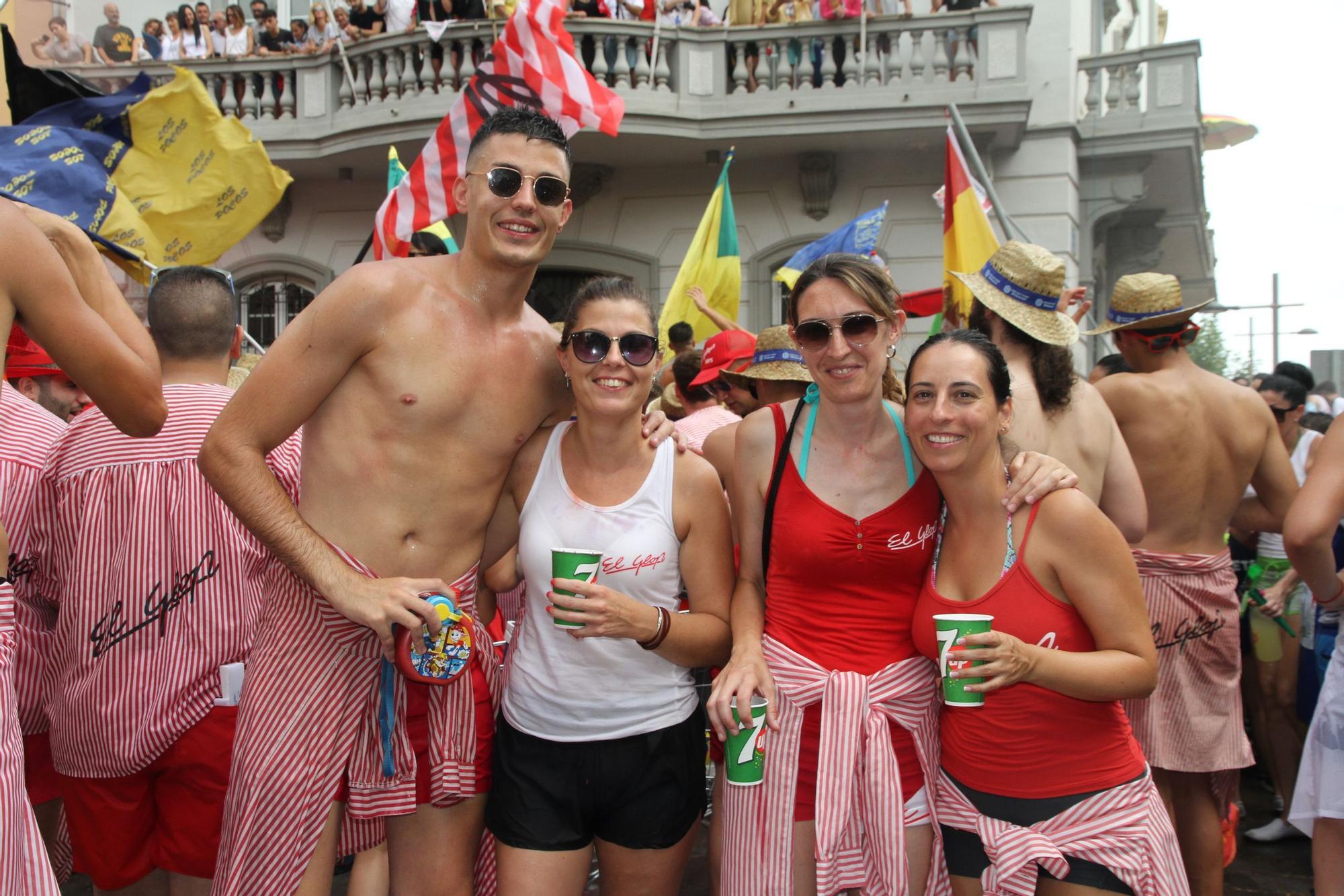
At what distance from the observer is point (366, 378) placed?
2717mm

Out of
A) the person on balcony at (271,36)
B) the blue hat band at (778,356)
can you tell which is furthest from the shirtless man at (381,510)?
the person on balcony at (271,36)

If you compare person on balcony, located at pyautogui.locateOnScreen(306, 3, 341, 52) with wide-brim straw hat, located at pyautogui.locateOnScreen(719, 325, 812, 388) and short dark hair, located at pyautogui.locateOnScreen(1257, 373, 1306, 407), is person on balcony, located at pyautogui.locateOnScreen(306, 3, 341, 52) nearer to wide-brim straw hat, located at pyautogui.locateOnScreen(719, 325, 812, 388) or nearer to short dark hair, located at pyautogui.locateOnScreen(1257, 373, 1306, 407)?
wide-brim straw hat, located at pyautogui.locateOnScreen(719, 325, 812, 388)

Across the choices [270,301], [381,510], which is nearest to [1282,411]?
[381,510]

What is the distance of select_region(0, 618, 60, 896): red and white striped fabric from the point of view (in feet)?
6.26

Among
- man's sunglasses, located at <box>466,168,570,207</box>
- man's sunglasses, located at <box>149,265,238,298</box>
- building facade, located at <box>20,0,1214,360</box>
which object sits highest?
building facade, located at <box>20,0,1214,360</box>

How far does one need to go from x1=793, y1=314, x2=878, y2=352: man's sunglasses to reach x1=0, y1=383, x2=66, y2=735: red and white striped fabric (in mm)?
2503

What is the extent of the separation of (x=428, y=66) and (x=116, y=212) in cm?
→ 854

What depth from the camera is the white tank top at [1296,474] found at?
5246 mm

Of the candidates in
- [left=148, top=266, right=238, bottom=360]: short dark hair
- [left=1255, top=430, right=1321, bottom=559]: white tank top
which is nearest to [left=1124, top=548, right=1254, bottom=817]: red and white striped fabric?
[left=1255, top=430, right=1321, bottom=559]: white tank top

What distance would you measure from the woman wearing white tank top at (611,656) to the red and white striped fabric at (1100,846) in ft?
2.68

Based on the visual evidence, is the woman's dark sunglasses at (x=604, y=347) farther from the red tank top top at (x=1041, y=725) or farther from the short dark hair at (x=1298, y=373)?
the short dark hair at (x=1298, y=373)

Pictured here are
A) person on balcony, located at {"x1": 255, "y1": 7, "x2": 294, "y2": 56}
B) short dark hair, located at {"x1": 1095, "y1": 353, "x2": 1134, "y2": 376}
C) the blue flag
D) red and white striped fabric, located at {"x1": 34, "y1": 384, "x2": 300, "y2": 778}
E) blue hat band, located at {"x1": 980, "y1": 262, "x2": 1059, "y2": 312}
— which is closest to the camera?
red and white striped fabric, located at {"x1": 34, "y1": 384, "x2": 300, "y2": 778}

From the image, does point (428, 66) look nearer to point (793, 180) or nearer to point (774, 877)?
point (793, 180)

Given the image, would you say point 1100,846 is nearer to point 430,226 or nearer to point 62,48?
point 430,226
